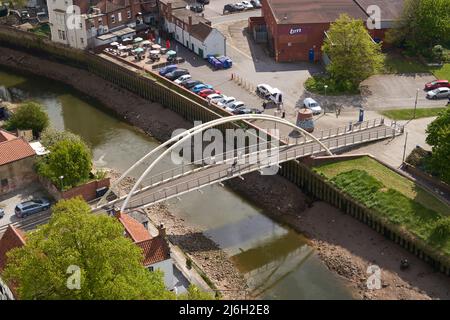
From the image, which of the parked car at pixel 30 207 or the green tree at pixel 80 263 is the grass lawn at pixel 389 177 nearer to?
the parked car at pixel 30 207

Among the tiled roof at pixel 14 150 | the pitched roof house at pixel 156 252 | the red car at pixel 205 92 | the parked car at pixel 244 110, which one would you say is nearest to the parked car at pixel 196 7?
the red car at pixel 205 92

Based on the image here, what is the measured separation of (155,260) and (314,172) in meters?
20.7

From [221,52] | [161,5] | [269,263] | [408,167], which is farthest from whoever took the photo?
[161,5]

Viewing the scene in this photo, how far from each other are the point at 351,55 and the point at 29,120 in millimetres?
35450

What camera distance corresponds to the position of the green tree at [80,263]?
131ft

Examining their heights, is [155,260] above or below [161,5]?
below

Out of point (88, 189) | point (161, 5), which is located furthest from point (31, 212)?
point (161, 5)

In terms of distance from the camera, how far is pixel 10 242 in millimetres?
49844

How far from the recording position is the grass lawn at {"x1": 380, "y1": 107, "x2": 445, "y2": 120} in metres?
74.2

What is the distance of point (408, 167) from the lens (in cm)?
6444

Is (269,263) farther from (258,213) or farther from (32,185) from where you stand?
(32,185)

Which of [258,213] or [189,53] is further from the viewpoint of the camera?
[189,53]

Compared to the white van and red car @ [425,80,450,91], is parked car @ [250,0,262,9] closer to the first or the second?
the white van

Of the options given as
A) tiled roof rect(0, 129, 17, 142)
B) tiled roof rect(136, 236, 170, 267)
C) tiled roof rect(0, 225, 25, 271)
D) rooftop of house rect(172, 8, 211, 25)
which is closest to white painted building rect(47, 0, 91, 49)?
rooftop of house rect(172, 8, 211, 25)
